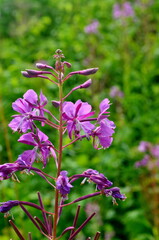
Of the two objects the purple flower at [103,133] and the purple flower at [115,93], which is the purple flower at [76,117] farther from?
the purple flower at [115,93]

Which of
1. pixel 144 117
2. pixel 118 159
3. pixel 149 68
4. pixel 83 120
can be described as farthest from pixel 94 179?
pixel 149 68

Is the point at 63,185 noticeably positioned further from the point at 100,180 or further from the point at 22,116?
the point at 22,116

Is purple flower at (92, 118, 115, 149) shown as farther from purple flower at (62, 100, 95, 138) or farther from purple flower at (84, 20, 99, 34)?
purple flower at (84, 20, 99, 34)

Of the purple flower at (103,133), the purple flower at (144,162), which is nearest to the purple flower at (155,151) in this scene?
the purple flower at (144,162)

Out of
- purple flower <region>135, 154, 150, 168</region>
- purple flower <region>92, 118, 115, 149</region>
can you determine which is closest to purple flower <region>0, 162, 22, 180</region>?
purple flower <region>92, 118, 115, 149</region>

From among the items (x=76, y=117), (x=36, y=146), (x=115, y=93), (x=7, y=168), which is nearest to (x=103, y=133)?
(x=76, y=117)

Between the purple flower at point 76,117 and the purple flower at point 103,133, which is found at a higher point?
the purple flower at point 76,117
